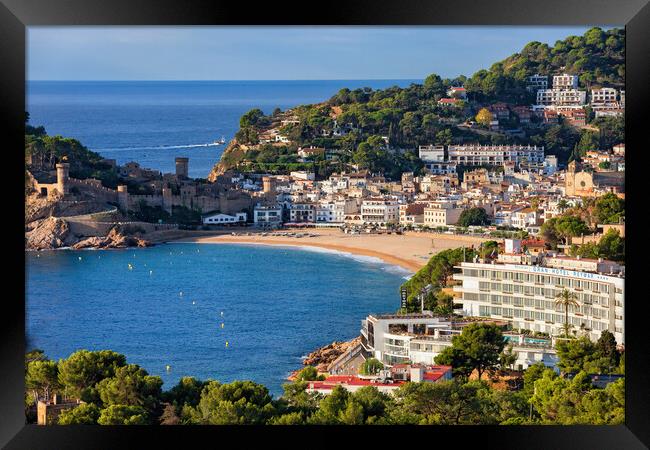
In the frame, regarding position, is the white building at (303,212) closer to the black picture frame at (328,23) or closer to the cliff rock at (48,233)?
the cliff rock at (48,233)

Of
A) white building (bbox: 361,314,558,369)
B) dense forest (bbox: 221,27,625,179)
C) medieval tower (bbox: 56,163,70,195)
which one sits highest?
dense forest (bbox: 221,27,625,179)

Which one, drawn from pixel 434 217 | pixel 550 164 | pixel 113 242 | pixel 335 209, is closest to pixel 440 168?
pixel 550 164

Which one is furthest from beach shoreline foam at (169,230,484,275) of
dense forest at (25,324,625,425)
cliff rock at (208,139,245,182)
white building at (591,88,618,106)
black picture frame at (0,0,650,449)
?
black picture frame at (0,0,650,449)

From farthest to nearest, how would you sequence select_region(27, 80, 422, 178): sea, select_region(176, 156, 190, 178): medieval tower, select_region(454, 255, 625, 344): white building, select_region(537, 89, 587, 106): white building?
select_region(537, 89, 587, 106): white building
select_region(27, 80, 422, 178): sea
select_region(176, 156, 190, 178): medieval tower
select_region(454, 255, 625, 344): white building

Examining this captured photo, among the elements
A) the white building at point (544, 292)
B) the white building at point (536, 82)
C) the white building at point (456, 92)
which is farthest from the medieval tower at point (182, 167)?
the white building at point (544, 292)

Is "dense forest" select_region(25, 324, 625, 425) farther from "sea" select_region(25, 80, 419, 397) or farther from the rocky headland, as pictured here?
the rocky headland

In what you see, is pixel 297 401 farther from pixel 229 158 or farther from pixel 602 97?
pixel 602 97

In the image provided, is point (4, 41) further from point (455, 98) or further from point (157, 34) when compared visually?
point (455, 98)
